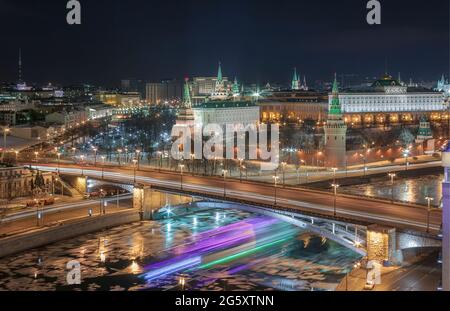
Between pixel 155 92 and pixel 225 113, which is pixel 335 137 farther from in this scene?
pixel 155 92

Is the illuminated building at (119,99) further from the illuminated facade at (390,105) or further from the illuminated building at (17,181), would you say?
the illuminated building at (17,181)

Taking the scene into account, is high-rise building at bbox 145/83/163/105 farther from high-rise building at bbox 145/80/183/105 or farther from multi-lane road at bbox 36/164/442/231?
multi-lane road at bbox 36/164/442/231

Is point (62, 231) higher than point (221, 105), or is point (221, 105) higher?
point (221, 105)

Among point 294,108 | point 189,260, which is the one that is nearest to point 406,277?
point 189,260

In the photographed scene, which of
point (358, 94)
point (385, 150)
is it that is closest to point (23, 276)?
point (385, 150)

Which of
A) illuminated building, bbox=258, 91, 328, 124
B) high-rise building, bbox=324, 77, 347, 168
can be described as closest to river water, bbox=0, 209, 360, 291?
high-rise building, bbox=324, 77, 347, 168

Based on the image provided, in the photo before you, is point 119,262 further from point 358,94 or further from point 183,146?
point 358,94
